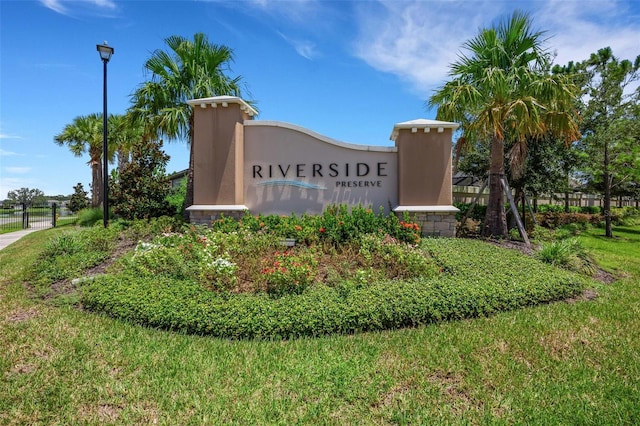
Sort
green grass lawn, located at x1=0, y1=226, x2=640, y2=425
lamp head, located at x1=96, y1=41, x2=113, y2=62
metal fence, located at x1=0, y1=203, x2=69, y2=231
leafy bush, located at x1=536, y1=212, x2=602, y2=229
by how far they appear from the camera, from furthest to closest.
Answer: metal fence, located at x1=0, y1=203, x2=69, y2=231, leafy bush, located at x1=536, y1=212, x2=602, y2=229, lamp head, located at x1=96, y1=41, x2=113, y2=62, green grass lawn, located at x1=0, y1=226, x2=640, y2=425

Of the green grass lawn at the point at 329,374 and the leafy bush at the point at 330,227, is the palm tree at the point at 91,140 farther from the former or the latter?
the green grass lawn at the point at 329,374

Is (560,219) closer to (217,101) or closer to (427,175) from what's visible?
(427,175)

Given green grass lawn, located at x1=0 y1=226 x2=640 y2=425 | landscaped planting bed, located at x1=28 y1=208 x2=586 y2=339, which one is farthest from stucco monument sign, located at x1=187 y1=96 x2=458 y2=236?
green grass lawn, located at x1=0 y1=226 x2=640 y2=425

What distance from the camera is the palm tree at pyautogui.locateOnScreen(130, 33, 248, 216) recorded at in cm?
1092

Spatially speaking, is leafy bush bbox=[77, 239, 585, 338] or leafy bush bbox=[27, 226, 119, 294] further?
leafy bush bbox=[27, 226, 119, 294]

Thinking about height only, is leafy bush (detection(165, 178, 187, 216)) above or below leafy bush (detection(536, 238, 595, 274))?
above

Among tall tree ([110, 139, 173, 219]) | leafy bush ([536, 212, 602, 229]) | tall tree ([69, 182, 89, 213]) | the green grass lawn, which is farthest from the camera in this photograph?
tall tree ([69, 182, 89, 213])

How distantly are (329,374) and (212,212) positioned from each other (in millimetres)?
6746

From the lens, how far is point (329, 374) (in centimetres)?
315

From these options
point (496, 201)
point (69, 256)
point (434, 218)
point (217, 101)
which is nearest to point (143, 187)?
point (217, 101)

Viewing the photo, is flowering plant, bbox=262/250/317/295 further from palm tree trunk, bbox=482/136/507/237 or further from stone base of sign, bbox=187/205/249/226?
palm tree trunk, bbox=482/136/507/237

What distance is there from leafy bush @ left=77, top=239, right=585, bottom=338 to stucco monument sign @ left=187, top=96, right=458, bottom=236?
3.56 m

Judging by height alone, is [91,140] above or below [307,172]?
above

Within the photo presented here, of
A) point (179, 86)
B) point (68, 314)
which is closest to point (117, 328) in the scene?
point (68, 314)
